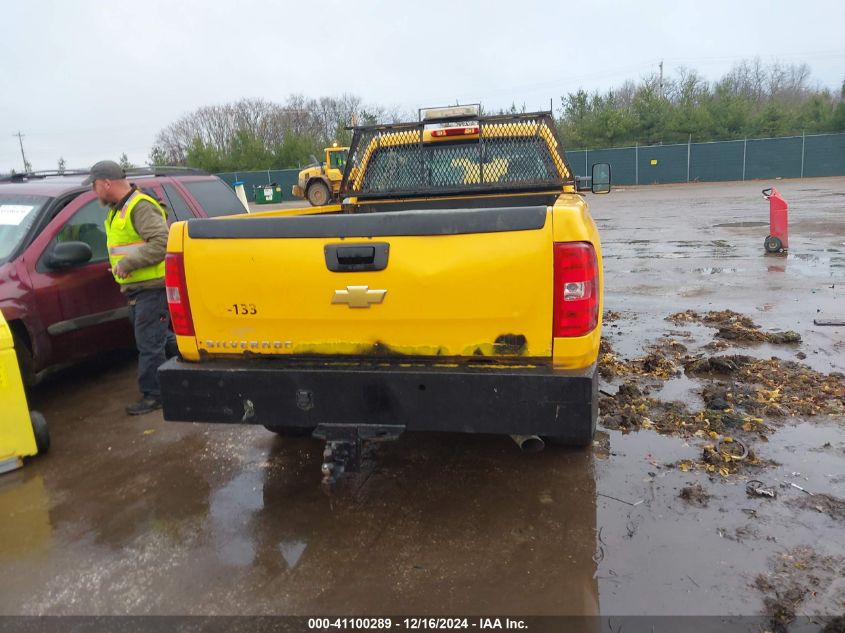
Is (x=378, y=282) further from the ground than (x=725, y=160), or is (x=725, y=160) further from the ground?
(x=725, y=160)

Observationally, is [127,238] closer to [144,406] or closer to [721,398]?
[144,406]

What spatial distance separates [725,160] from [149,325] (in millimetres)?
40353

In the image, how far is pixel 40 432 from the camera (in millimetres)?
4352

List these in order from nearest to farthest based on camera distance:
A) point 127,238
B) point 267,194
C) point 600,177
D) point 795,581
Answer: point 795,581 → point 127,238 → point 600,177 → point 267,194

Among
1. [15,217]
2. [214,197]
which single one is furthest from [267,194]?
[15,217]

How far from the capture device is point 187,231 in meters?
3.15

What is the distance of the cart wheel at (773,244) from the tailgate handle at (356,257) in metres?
10.2

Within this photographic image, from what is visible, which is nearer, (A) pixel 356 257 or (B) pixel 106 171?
(A) pixel 356 257

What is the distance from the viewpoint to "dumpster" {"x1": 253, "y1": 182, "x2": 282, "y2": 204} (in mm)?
43331

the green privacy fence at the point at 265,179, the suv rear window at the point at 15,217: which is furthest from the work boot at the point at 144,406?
the green privacy fence at the point at 265,179

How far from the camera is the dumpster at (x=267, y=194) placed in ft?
142

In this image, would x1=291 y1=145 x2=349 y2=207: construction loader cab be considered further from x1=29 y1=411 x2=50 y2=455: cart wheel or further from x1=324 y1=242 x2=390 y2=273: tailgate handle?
x1=324 y1=242 x2=390 y2=273: tailgate handle

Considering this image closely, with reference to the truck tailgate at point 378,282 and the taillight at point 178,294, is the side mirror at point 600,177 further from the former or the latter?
the taillight at point 178,294

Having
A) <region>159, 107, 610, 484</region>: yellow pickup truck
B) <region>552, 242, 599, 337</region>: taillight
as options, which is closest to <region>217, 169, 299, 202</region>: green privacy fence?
<region>159, 107, 610, 484</region>: yellow pickup truck
